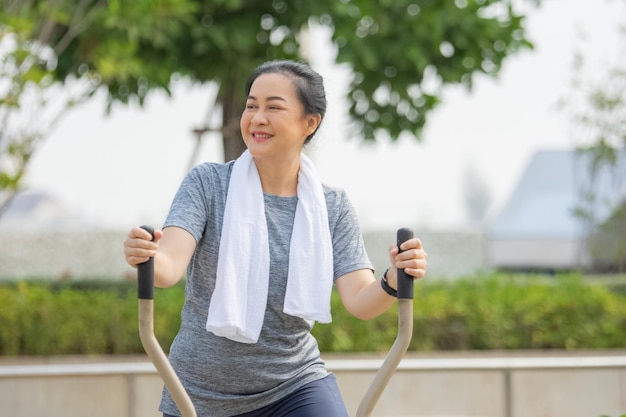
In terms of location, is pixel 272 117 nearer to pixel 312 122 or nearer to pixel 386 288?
pixel 312 122

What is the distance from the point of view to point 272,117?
8.82ft

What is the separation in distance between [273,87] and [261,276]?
1.58 ft

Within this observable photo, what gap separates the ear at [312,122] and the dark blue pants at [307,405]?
0.66 metres

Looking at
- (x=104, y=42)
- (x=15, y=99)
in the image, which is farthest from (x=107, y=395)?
(x=104, y=42)

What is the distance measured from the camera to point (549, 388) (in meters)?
6.21

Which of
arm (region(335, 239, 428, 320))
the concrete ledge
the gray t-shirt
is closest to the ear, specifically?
the gray t-shirt

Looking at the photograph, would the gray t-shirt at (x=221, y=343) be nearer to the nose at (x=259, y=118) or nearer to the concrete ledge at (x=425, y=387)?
the nose at (x=259, y=118)

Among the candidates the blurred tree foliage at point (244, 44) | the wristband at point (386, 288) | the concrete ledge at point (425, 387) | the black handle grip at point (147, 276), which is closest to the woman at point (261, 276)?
the wristband at point (386, 288)

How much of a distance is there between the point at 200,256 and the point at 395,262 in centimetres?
52

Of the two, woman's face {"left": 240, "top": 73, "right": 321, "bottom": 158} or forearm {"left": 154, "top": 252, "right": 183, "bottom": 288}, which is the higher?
woman's face {"left": 240, "top": 73, "right": 321, "bottom": 158}

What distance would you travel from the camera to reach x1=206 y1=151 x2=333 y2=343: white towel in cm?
259

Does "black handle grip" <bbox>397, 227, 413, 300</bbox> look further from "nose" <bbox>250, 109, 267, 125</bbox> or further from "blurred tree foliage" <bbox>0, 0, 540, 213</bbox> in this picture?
"blurred tree foliage" <bbox>0, 0, 540, 213</bbox>

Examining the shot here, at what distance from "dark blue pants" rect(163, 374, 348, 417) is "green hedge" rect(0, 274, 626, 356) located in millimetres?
5124

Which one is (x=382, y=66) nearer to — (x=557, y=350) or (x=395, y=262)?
(x=557, y=350)
